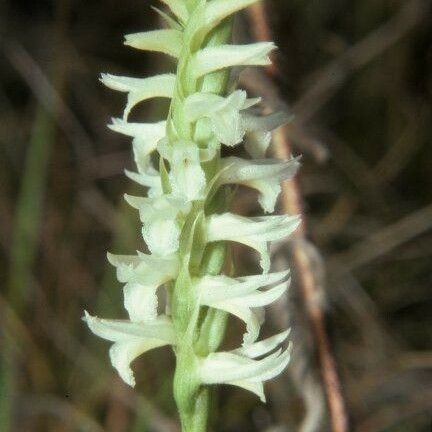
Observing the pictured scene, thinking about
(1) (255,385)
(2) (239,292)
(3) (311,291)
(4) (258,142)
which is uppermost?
(4) (258,142)

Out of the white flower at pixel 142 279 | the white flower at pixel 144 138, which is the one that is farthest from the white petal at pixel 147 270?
the white flower at pixel 144 138

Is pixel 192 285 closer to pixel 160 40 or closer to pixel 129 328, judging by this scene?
pixel 129 328

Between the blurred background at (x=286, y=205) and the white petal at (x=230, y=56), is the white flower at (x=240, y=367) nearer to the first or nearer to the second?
the white petal at (x=230, y=56)

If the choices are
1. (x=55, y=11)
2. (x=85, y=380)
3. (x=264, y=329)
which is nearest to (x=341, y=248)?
(x=264, y=329)

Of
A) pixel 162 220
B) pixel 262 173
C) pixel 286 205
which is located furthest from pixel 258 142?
pixel 286 205

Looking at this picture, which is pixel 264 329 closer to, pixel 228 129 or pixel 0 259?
pixel 0 259

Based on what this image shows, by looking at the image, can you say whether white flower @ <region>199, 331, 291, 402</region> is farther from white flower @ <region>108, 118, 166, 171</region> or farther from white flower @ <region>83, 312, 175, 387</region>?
Result: white flower @ <region>108, 118, 166, 171</region>
